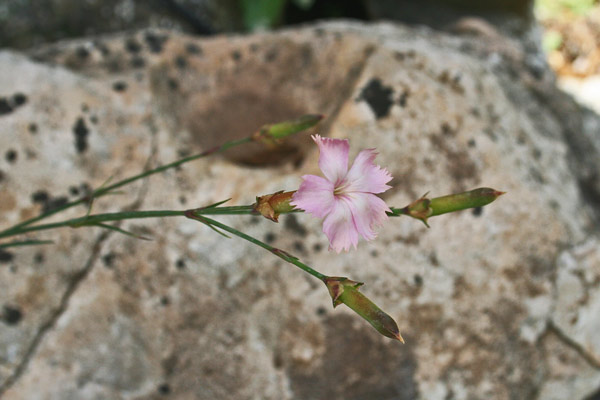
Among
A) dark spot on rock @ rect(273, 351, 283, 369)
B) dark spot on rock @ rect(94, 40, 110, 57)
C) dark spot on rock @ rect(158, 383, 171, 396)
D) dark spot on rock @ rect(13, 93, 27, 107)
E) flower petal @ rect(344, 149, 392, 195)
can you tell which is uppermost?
flower petal @ rect(344, 149, 392, 195)

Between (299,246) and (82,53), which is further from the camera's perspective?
(82,53)

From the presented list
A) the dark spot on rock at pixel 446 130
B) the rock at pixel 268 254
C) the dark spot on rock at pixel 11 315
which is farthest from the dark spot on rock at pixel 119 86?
the dark spot on rock at pixel 446 130

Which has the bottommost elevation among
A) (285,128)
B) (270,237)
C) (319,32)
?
(270,237)

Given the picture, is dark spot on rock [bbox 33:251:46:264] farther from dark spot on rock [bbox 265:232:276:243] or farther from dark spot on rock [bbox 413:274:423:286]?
dark spot on rock [bbox 413:274:423:286]

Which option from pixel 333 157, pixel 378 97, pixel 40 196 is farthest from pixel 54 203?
pixel 333 157

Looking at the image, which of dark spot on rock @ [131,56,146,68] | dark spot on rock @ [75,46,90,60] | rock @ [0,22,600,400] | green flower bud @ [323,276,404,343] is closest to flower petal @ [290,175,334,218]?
green flower bud @ [323,276,404,343]

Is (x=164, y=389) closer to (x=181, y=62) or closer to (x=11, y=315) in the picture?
(x=11, y=315)
